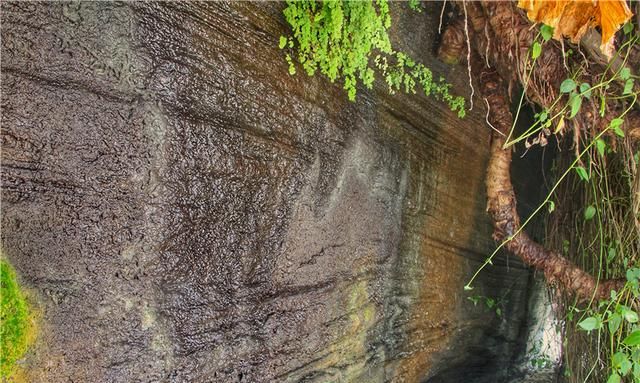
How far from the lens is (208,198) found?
101 inches

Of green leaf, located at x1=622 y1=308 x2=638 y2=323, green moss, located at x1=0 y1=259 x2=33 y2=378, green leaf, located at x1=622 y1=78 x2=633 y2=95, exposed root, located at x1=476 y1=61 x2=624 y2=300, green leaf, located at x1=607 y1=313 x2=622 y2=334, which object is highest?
green leaf, located at x1=622 y1=78 x2=633 y2=95

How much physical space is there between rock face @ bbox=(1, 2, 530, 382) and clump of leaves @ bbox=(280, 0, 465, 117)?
0.35ft

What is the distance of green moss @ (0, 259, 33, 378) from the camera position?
196 centimetres

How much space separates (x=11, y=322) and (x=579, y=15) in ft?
9.41

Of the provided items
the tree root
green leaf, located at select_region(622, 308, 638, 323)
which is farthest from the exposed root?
green leaf, located at select_region(622, 308, 638, 323)

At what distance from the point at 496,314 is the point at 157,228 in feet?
12.6

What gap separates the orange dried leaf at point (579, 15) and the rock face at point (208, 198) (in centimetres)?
106

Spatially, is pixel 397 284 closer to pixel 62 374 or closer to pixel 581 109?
pixel 581 109

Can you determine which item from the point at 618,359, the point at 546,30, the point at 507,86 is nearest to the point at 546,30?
the point at 546,30

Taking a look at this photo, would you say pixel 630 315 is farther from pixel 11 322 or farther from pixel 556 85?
pixel 11 322

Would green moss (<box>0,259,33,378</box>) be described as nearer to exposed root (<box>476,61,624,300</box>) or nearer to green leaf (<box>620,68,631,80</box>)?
exposed root (<box>476,61,624,300</box>)

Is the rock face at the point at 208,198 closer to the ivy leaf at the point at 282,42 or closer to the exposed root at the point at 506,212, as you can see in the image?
the ivy leaf at the point at 282,42

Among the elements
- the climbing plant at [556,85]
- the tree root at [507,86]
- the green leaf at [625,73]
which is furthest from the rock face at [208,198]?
the green leaf at [625,73]

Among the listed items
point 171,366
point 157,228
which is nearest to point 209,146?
point 157,228
